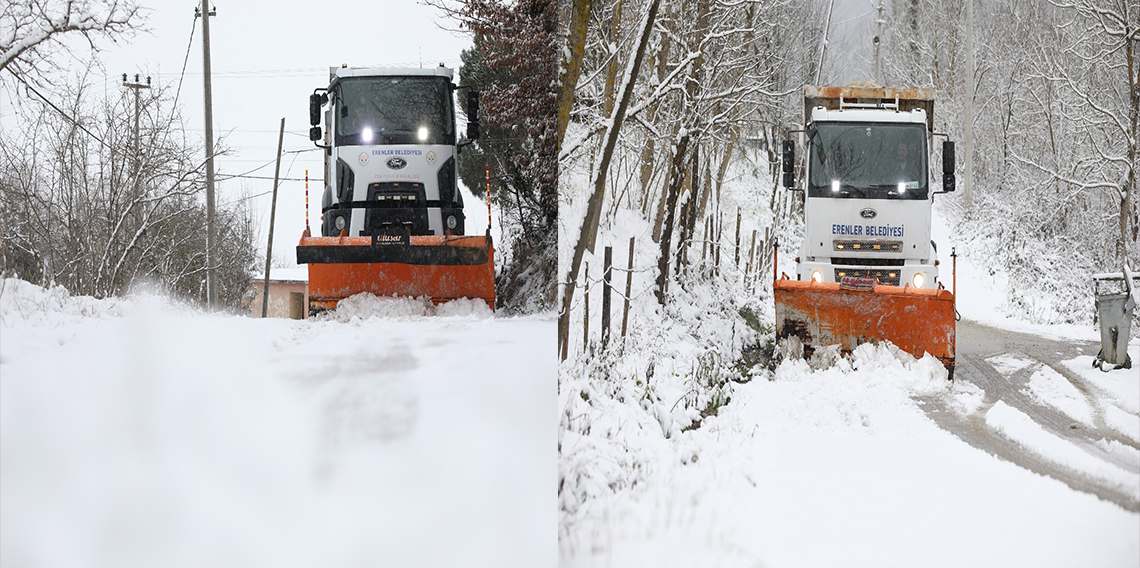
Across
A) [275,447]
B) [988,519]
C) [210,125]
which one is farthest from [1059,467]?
[210,125]

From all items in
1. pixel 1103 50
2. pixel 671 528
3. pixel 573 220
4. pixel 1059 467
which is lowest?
pixel 671 528

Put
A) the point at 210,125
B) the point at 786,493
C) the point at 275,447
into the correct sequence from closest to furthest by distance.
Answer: the point at 210,125, the point at 275,447, the point at 786,493

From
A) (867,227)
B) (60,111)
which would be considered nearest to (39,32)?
(60,111)

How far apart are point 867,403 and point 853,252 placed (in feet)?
5.15

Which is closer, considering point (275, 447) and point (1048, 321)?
point (275, 447)

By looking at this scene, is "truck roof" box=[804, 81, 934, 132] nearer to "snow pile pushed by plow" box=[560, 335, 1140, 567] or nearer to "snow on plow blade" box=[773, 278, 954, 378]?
"snow on plow blade" box=[773, 278, 954, 378]

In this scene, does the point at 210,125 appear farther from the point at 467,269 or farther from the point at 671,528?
the point at 671,528

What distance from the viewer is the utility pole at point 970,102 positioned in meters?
1.89

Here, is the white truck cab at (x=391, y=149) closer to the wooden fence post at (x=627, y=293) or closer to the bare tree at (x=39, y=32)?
the bare tree at (x=39, y=32)

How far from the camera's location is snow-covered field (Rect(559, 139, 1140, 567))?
152 cm

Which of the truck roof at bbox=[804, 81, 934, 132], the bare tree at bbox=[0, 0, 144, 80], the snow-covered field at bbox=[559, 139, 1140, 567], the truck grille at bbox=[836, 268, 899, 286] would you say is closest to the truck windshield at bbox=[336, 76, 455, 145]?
the bare tree at bbox=[0, 0, 144, 80]

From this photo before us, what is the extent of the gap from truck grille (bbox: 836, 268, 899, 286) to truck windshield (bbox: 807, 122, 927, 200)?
1.05ft

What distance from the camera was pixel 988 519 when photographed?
5.08ft

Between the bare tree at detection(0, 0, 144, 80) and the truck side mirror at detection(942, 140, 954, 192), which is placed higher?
the bare tree at detection(0, 0, 144, 80)
